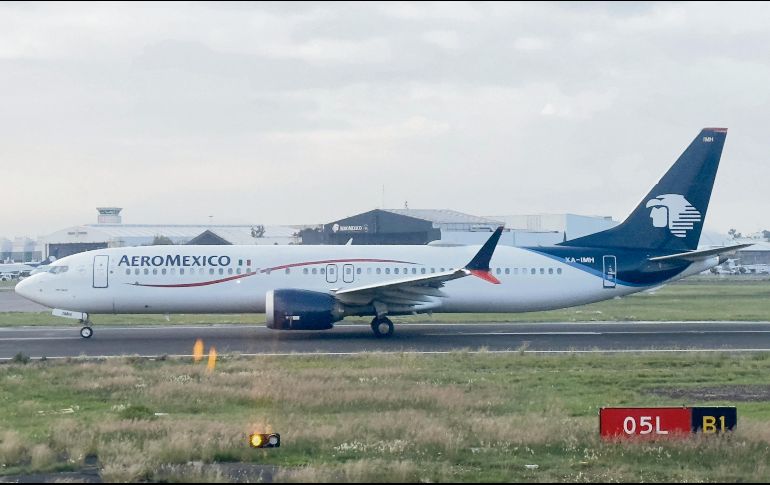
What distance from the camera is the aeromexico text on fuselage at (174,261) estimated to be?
34188mm

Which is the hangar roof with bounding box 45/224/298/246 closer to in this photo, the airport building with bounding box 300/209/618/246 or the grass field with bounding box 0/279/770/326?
the airport building with bounding box 300/209/618/246

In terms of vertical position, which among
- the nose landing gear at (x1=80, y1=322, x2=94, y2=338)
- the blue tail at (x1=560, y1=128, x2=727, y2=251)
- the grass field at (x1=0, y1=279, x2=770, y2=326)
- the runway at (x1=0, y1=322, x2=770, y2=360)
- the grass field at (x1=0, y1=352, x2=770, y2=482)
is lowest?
the grass field at (x1=0, y1=352, x2=770, y2=482)

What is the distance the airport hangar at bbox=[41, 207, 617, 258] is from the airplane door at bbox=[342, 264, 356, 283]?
→ 16.7 m

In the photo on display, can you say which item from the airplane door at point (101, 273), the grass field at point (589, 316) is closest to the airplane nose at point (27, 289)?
the airplane door at point (101, 273)

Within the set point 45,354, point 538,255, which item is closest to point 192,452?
point 45,354

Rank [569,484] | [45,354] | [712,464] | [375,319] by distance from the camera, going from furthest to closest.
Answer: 1. [375,319]
2. [45,354]
3. [712,464]
4. [569,484]

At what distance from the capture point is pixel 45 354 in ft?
93.0

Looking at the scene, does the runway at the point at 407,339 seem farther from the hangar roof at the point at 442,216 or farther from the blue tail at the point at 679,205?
the hangar roof at the point at 442,216

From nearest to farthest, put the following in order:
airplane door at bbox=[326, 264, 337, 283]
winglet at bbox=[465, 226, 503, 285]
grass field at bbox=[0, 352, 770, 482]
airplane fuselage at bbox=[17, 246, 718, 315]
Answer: grass field at bbox=[0, 352, 770, 482] < winglet at bbox=[465, 226, 503, 285] < airplane fuselage at bbox=[17, 246, 718, 315] < airplane door at bbox=[326, 264, 337, 283]

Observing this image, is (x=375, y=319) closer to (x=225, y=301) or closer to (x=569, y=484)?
(x=225, y=301)

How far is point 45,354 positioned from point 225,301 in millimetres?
7479

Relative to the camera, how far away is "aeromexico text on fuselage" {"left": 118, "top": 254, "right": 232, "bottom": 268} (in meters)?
34.2

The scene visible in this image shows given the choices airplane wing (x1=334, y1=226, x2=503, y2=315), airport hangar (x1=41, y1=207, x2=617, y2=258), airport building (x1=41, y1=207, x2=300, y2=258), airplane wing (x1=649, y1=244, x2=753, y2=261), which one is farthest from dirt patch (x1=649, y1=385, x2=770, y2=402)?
airport building (x1=41, y1=207, x2=300, y2=258)

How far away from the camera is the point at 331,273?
114ft
